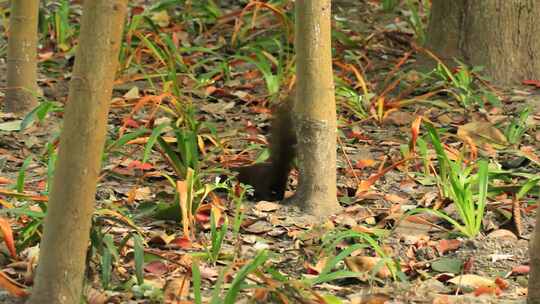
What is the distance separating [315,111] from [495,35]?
2468mm

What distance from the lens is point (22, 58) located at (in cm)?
587

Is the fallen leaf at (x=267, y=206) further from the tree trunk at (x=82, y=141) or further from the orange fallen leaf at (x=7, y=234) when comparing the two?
the tree trunk at (x=82, y=141)

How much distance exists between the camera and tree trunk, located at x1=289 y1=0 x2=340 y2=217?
4.35 m

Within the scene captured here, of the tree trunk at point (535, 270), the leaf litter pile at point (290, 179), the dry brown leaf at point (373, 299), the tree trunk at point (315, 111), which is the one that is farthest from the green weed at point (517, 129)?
the tree trunk at point (535, 270)

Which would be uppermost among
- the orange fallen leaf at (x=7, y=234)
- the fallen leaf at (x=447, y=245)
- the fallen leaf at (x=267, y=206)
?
the orange fallen leaf at (x=7, y=234)

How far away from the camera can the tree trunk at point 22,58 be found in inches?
230

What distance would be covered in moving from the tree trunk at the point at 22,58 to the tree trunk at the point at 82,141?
2.75m

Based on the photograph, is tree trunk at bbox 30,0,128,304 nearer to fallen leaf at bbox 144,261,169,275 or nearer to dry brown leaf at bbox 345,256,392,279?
fallen leaf at bbox 144,261,169,275

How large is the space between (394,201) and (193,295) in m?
1.36

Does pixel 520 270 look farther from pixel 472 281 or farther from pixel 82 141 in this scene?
pixel 82 141

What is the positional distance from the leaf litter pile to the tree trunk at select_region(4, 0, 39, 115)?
146 millimetres

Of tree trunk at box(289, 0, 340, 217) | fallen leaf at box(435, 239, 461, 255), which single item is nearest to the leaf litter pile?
fallen leaf at box(435, 239, 461, 255)

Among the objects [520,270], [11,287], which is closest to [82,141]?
[11,287]

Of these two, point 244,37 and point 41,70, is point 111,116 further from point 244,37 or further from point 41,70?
point 244,37
